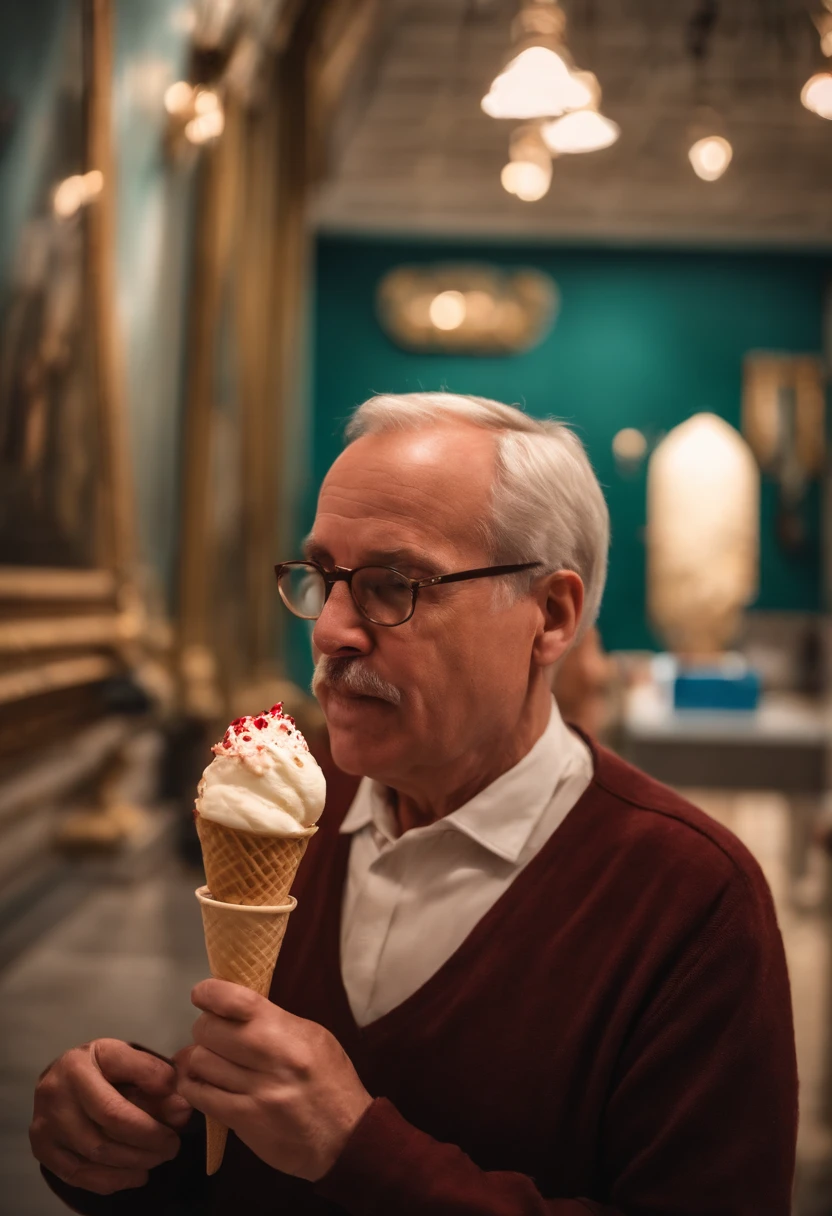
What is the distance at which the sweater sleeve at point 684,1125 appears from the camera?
1020 mm

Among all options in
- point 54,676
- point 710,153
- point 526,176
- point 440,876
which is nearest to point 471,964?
point 440,876

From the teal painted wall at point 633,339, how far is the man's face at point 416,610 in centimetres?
783

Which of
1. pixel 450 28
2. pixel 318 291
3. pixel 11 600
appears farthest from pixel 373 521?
pixel 318 291

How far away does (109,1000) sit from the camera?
223 centimetres

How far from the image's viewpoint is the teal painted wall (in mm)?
8945

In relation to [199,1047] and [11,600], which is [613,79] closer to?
[11,600]

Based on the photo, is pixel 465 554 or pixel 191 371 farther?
pixel 191 371

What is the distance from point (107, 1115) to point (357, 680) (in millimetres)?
500

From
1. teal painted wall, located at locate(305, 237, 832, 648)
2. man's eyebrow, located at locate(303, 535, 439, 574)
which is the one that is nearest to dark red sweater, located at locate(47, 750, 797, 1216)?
man's eyebrow, located at locate(303, 535, 439, 574)

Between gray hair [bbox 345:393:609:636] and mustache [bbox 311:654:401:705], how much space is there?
187 mm

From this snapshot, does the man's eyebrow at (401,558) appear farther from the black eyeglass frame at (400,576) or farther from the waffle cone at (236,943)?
the waffle cone at (236,943)

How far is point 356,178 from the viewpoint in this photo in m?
7.92

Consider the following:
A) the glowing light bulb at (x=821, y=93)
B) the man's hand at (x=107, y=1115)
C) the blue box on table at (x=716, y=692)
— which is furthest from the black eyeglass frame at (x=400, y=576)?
the blue box on table at (x=716, y=692)

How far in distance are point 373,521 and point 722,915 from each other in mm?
542
